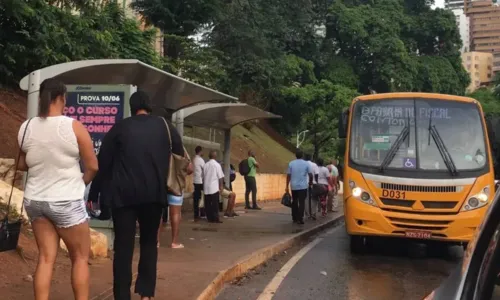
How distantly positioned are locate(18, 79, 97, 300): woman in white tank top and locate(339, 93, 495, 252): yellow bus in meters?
6.01

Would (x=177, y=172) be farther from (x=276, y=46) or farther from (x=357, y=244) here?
(x=276, y=46)

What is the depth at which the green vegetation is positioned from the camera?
47.9ft

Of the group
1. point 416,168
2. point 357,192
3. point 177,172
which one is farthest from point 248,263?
point 177,172

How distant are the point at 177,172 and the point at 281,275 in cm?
355

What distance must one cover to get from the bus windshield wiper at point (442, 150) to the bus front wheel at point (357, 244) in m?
1.93

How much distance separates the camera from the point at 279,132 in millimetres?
44938

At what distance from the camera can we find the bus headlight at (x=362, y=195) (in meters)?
9.75

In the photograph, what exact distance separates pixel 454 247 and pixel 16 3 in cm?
1021

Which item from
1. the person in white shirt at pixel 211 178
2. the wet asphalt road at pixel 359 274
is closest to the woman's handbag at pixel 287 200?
the person in white shirt at pixel 211 178

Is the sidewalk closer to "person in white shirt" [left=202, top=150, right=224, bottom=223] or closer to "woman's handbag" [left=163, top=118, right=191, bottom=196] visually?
"person in white shirt" [left=202, top=150, right=224, bottom=223]

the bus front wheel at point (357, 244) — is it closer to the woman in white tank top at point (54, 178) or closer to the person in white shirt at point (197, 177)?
the person in white shirt at point (197, 177)

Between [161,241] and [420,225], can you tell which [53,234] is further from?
[420,225]

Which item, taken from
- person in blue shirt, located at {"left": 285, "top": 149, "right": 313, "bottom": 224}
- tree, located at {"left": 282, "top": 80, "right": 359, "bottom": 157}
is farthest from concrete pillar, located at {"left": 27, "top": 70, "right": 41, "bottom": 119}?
tree, located at {"left": 282, "top": 80, "right": 359, "bottom": 157}

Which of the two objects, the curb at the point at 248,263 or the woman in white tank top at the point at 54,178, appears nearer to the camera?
the woman in white tank top at the point at 54,178
